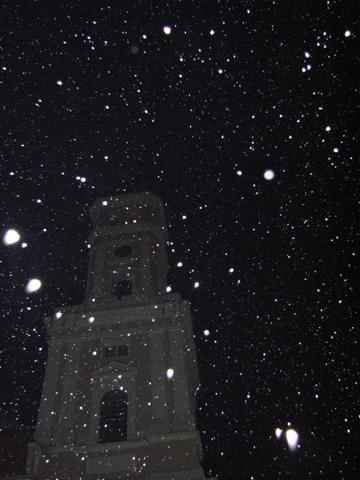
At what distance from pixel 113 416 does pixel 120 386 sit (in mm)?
1106

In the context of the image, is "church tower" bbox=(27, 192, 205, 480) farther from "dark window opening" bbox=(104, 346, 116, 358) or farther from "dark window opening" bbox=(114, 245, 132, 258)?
"dark window opening" bbox=(114, 245, 132, 258)

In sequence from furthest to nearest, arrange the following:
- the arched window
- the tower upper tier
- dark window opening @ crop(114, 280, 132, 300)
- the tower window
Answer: dark window opening @ crop(114, 280, 132, 300) < the tower upper tier < the tower window < the arched window

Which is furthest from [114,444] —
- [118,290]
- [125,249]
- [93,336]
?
[125,249]

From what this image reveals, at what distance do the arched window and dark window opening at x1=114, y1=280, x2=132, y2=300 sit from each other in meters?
5.84

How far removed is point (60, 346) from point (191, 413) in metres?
6.05

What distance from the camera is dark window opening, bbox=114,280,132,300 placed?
25034mm

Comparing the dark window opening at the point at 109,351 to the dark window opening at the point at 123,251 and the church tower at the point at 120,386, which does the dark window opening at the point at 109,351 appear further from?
the dark window opening at the point at 123,251

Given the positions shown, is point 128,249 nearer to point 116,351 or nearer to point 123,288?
point 123,288

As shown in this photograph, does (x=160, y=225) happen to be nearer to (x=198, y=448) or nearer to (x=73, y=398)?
(x=73, y=398)

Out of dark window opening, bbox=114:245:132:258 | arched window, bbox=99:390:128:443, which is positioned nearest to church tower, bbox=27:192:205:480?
arched window, bbox=99:390:128:443

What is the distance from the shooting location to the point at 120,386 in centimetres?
1997

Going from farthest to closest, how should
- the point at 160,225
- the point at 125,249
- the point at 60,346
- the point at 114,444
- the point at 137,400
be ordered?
the point at 160,225 → the point at 125,249 → the point at 60,346 → the point at 137,400 → the point at 114,444

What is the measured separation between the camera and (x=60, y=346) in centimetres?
2169

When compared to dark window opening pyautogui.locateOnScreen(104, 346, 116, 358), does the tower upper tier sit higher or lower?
higher
